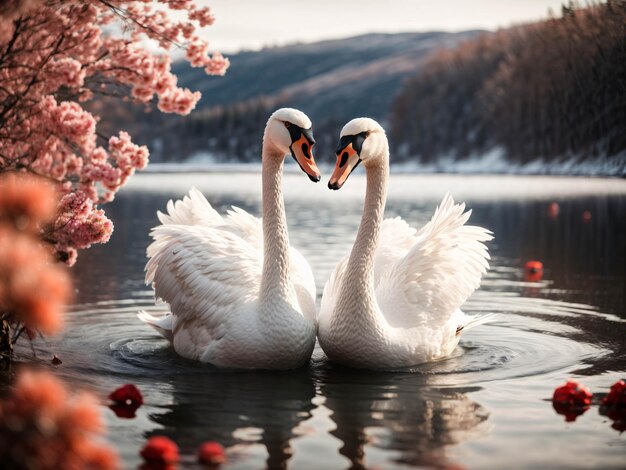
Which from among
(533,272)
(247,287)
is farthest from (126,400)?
(533,272)

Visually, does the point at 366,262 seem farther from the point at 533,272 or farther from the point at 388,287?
the point at 533,272

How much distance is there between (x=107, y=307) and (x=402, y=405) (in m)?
5.62

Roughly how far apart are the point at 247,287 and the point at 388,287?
1.39 m

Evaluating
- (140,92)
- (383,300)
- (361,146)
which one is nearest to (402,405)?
(383,300)

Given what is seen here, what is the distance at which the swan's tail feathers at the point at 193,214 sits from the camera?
30.6 feet

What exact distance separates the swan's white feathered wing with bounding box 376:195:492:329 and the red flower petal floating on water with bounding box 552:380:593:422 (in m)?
1.72

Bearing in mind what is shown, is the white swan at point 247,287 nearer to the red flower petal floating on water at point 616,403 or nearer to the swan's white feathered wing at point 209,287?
the swan's white feathered wing at point 209,287

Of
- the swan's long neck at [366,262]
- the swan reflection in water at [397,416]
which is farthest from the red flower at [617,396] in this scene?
the swan's long neck at [366,262]

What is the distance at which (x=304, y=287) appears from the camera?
844 cm

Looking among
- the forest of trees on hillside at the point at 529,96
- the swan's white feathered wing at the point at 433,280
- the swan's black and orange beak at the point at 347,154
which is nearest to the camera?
the swan's black and orange beak at the point at 347,154

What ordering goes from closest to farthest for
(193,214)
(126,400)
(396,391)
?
(126,400)
(396,391)
(193,214)

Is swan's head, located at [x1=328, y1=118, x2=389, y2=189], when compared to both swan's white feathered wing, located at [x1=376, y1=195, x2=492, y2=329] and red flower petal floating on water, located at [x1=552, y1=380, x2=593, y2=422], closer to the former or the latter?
swan's white feathered wing, located at [x1=376, y1=195, x2=492, y2=329]

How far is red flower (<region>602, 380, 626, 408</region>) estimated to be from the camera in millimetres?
6344

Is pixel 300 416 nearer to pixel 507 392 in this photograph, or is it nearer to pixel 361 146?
pixel 507 392
